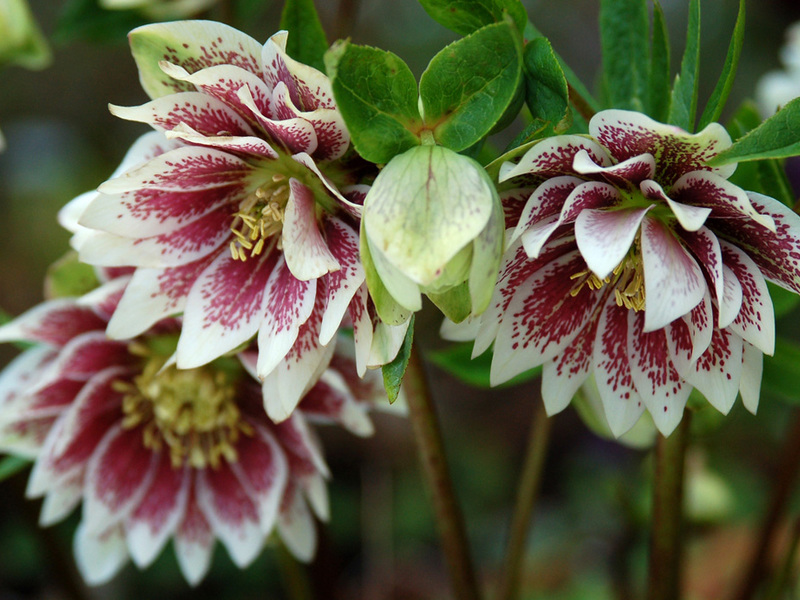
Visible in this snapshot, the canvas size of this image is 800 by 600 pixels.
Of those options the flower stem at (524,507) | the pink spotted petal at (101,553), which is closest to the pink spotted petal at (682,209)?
the flower stem at (524,507)

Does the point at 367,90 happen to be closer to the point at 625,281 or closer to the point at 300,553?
the point at 625,281

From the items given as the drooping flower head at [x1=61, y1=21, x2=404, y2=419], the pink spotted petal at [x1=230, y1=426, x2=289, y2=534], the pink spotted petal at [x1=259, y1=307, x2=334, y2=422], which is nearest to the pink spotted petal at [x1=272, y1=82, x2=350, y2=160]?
the drooping flower head at [x1=61, y1=21, x2=404, y2=419]

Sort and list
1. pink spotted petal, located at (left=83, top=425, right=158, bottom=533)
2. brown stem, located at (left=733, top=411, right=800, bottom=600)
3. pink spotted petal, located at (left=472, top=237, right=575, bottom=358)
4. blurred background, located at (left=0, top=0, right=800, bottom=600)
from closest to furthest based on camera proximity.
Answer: pink spotted petal, located at (left=472, top=237, right=575, bottom=358)
pink spotted petal, located at (left=83, top=425, right=158, bottom=533)
brown stem, located at (left=733, top=411, right=800, bottom=600)
blurred background, located at (left=0, top=0, right=800, bottom=600)

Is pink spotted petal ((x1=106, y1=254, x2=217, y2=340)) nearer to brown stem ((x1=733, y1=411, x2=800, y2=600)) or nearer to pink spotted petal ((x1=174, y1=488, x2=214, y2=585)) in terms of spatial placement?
pink spotted petal ((x1=174, y1=488, x2=214, y2=585))

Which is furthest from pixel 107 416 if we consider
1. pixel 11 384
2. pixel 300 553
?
pixel 300 553

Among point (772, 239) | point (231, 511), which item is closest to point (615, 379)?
point (772, 239)
